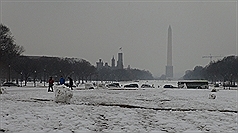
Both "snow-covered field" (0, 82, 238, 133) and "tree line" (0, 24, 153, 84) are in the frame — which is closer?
"snow-covered field" (0, 82, 238, 133)

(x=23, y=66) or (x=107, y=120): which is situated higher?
(x=23, y=66)

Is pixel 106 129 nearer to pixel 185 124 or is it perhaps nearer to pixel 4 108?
pixel 185 124

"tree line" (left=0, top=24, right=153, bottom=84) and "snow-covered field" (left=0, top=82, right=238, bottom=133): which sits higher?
"tree line" (left=0, top=24, right=153, bottom=84)

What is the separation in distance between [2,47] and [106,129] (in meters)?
59.8

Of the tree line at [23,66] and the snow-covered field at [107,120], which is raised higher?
the tree line at [23,66]

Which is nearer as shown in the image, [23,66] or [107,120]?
[107,120]

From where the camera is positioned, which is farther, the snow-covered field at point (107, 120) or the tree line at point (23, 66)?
the tree line at point (23, 66)

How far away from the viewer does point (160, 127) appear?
57.7 ft

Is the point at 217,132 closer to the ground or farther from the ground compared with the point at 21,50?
closer to the ground

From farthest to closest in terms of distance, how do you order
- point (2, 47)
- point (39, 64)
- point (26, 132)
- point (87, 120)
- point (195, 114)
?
1. point (39, 64)
2. point (2, 47)
3. point (195, 114)
4. point (87, 120)
5. point (26, 132)

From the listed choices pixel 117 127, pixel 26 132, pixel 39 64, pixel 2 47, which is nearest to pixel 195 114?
pixel 117 127

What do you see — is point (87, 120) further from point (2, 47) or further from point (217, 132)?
point (2, 47)

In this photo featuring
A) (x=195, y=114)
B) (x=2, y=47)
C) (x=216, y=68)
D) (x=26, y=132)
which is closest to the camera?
(x=26, y=132)

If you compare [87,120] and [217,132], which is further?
[87,120]
